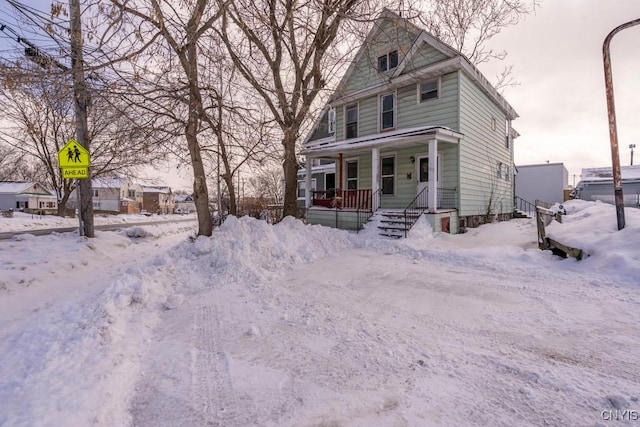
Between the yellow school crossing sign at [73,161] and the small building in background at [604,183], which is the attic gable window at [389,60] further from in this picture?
the small building in background at [604,183]

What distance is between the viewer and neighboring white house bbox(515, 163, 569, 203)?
23062 millimetres

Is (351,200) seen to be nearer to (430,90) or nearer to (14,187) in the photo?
(430,90)

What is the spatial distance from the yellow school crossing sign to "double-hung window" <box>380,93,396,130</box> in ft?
35.9

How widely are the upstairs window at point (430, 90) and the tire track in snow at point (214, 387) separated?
465 inches

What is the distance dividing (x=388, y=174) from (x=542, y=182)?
17.8m

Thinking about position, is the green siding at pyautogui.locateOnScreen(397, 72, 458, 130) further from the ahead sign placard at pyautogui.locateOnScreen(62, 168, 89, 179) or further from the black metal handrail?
the ahead sign placard at pyautogui.locateOnScreen(62, 168, 89, 179)

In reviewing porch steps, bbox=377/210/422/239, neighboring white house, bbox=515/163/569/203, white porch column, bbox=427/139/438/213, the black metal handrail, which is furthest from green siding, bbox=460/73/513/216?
neighboring white house, bbox=515/163/569/203

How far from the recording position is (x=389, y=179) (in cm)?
1317

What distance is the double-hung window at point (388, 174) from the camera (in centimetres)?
1305

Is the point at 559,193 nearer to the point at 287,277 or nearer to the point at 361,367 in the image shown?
the point at 287,277

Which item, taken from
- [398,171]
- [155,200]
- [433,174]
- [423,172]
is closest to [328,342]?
[433,174]

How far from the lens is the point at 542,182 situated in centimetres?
2373

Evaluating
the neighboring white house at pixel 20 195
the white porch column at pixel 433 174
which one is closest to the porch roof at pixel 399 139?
the white porch column at pixel 433 174

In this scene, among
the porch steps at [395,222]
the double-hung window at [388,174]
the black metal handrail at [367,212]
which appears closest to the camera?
the porch steps at [395,222]
